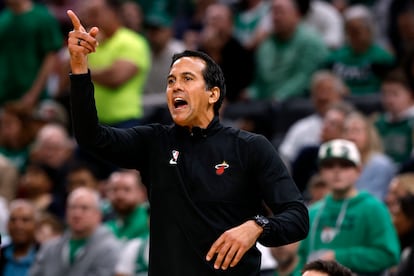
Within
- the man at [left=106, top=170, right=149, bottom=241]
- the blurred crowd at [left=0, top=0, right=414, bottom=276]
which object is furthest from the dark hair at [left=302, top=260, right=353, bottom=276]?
the man at [left=106, top=170, right=149, bottom=241]

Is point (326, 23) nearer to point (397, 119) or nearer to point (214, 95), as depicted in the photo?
point (397, 119)

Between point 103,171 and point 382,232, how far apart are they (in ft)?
14.2

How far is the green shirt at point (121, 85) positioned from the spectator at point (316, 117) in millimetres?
1590

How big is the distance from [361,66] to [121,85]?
2549mm

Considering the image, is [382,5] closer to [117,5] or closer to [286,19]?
[286,19]

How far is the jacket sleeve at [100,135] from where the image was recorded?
16.9 feet

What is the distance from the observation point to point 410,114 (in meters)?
11.1

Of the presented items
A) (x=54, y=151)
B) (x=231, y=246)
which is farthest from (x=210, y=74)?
(x=54, y=151)

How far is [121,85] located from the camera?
39.1ft

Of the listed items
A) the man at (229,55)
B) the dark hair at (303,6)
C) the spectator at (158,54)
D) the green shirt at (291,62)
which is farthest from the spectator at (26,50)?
the dark hair at (303,6)

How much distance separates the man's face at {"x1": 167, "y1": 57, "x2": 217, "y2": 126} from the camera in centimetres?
538

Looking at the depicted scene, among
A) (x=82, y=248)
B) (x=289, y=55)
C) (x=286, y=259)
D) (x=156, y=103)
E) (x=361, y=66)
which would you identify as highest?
(x=289, y=55)

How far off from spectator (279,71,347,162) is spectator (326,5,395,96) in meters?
0.78

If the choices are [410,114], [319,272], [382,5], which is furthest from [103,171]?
[319,272]
